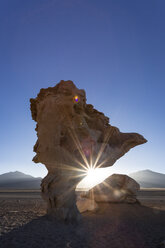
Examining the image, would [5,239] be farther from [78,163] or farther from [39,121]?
[39,121]

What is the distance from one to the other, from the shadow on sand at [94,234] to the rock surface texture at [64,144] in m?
0.96

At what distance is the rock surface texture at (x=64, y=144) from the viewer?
7.59 meters

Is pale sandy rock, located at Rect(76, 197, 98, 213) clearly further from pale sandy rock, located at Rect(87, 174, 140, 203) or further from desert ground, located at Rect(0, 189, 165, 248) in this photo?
pale sandy rock, located at Rect(87, 174, 140, 203)

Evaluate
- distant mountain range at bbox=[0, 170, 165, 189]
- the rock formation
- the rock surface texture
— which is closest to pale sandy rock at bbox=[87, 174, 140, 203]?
the rock formation

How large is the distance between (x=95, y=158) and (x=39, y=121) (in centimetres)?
351

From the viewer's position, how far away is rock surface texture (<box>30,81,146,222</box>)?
759 centimetres

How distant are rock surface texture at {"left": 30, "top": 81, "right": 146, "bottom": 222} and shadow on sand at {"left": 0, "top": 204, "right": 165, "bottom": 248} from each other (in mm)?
962

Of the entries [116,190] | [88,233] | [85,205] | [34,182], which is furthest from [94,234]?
[34,182]

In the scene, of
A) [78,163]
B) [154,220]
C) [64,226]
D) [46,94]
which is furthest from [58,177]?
[154,220]

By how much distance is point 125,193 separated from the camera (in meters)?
11.8

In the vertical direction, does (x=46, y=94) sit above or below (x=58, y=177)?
above

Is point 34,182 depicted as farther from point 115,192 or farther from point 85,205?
point 85,205

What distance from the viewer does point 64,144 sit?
877 centimetres

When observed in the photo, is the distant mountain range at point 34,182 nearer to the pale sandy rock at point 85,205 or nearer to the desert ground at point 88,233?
the pale sandy rock at point 85,205
